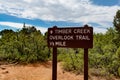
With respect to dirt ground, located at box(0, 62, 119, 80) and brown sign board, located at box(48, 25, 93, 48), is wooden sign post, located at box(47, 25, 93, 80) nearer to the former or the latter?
brown sign board, located at box(48, 25, 93, 48)

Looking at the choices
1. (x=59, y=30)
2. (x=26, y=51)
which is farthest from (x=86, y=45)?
(x=26, y=51)

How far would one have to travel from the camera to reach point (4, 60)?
13938 mm

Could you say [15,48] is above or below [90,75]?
above

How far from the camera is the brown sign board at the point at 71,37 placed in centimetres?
761

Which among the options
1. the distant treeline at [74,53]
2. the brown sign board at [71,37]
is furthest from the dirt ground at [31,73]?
the brown sign board at [71,37]

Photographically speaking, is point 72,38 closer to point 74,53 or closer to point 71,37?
point 71,37

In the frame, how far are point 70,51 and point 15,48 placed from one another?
300cm

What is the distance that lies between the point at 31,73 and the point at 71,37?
420cm

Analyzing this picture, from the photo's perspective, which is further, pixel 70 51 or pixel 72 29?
pixel 70 51

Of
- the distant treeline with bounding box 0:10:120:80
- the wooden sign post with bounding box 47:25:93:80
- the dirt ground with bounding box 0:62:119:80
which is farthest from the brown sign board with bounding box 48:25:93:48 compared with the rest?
the distant treeline with bounding box 0:10:120:80

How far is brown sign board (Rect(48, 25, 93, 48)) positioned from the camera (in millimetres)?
7609

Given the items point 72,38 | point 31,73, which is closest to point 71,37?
point 72,38

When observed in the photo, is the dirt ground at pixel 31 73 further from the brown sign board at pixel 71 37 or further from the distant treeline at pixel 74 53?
the brown sign board at pixel 71 37

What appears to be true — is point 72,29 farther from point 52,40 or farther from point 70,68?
point 70,68
